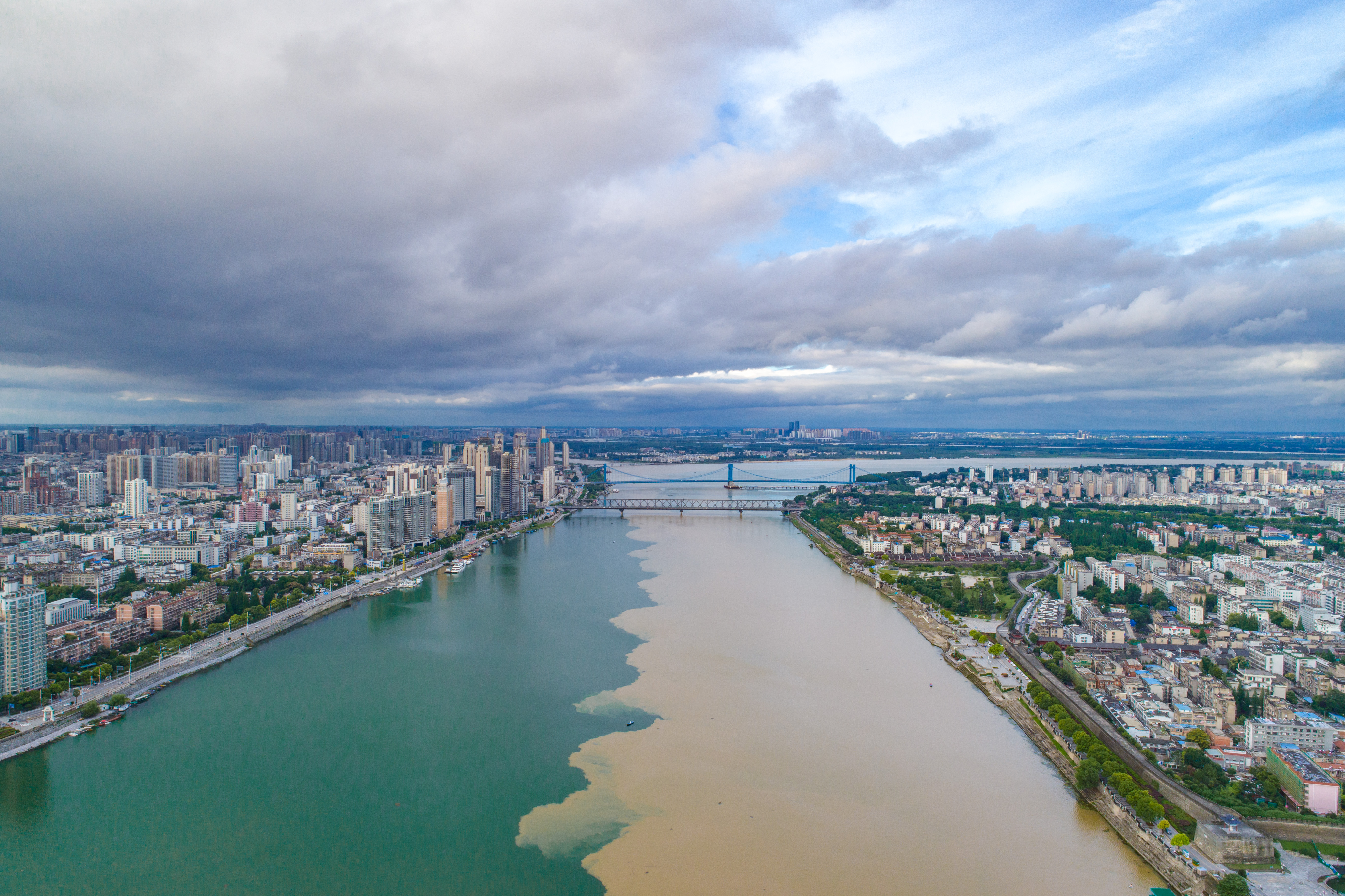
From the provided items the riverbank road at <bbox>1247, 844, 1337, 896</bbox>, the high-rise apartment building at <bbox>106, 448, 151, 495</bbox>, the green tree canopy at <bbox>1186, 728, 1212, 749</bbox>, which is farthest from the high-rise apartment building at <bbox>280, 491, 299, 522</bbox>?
the riverbank road at <bbox>1247, 844, 1337, 896</bbox>

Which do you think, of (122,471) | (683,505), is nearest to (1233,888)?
(683,505)

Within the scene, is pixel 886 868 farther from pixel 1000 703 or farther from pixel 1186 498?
pixel 1186 498

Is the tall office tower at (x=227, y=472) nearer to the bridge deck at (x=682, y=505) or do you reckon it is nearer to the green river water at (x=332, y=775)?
the bridge deck at (x=682, y=505)

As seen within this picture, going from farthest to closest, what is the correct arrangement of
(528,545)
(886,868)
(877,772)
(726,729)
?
(528,545) → (726,729) → (877,772) → (886,868)

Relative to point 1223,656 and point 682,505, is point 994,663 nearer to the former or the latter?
point 1223,656

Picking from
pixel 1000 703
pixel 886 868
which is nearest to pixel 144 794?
pixel 886 868
